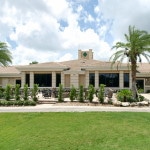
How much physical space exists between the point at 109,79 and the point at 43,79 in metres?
8.69

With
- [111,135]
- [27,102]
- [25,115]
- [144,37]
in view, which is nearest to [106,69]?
[144,37]

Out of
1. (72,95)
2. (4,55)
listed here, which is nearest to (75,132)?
(72,95)

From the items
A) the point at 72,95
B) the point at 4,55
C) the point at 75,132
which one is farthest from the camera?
the point at 4,55

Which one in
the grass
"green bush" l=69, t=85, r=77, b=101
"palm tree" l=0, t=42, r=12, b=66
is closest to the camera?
the grass

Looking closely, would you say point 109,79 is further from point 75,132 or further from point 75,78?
point 75,132

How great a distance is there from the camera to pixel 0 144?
12.0m

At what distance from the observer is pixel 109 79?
4025cm

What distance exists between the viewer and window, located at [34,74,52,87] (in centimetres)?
4162

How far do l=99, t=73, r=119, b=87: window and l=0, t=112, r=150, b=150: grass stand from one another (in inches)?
892

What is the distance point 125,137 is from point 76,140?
1.92m

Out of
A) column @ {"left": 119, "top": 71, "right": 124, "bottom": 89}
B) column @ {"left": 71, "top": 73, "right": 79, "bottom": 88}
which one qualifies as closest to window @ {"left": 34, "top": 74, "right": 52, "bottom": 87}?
column @ {"left": 71, "top": 73, "right": 79, "bottom": 88}

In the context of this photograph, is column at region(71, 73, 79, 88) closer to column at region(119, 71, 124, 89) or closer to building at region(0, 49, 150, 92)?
building at region(0, 49, 150, 92)

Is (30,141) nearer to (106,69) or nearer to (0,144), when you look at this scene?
(0,144)

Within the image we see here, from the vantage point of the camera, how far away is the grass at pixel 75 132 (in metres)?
11.4
